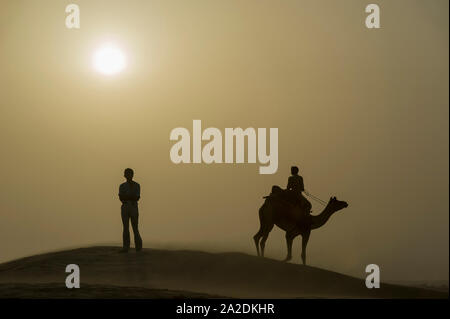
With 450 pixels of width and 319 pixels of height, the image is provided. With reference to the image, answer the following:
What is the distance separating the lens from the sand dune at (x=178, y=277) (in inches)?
742

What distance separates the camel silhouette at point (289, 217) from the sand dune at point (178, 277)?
0.69 metres

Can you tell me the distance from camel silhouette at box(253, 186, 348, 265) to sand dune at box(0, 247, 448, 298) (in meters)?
0.69

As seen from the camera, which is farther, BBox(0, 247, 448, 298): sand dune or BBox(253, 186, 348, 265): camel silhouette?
BBox(253, 186, 348, 265): camel silhouette

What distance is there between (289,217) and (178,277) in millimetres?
2785

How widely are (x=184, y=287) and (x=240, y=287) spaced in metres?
1.23

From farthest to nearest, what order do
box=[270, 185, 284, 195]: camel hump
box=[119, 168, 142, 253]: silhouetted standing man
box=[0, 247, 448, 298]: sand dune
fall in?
box=[270, 185, 284, 195]: camel hump, box=[119, 168, 142, 253]: silhouetted standing man, box=[0, 247, 448, 298]: sand dune

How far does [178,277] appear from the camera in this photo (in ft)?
65.8

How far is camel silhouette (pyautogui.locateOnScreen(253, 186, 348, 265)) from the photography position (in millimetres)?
20984

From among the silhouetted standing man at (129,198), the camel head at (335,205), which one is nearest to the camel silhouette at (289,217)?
the camel head at (335,205)

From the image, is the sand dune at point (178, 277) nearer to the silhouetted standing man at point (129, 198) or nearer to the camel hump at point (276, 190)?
the silhouetted standing man at point (129, 198)

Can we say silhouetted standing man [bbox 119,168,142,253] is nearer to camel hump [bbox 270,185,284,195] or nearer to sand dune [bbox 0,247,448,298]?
sand dune [bbox 0,247,448,298]

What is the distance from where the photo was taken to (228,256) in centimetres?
2138

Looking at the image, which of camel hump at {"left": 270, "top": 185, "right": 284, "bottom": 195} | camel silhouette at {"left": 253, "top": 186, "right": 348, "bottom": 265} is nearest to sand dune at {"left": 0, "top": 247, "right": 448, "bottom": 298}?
camel silhouette at {"left": 253, "top": 186, "right": 348, "bottom": 265}

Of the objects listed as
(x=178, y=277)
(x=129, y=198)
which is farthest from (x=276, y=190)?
(x=129, y=198)
